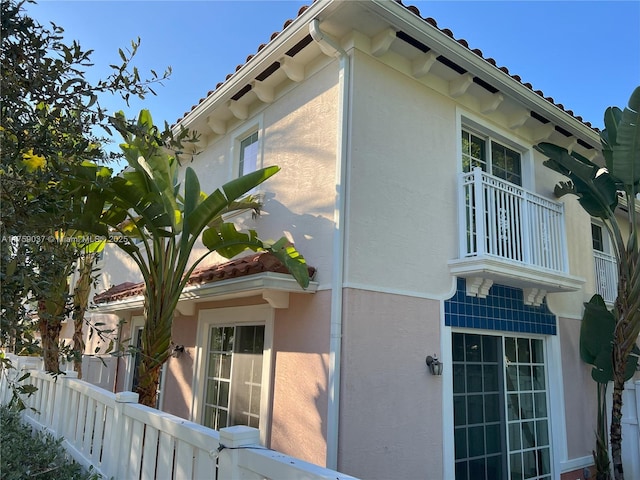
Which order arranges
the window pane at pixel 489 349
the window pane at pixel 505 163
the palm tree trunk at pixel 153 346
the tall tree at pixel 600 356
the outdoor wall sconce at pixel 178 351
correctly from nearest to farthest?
the palm tree trunk at pixel 153 346 < the window pane at pixel 489 349 < the tall tree at pixel 600 356 < the window pane at pixel 505 163 < the outdoor wall sconce at pixel 178 351

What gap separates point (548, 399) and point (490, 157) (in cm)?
462

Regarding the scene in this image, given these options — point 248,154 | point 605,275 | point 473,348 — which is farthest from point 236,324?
point 605,275

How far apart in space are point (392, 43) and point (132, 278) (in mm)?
9242

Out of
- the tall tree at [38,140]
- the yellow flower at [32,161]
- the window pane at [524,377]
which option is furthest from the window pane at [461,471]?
the yellow flower at [32,161]

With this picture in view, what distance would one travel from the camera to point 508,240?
7.48 meters

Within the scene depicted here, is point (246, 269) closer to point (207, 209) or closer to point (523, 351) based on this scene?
point (207, 209)

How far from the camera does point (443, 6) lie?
770 cm

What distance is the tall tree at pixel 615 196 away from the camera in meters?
7.04

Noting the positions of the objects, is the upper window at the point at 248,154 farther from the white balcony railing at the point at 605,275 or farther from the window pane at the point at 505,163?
the white balcony railing at the point at 605,275

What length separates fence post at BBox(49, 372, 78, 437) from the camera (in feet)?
19.4

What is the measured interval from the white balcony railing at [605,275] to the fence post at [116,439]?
32.9 feet

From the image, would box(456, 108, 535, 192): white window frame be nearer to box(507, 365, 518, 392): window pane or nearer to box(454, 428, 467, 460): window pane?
box(507, 365, 518, 392): window pane

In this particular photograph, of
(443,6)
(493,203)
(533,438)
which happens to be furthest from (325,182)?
(533,438)

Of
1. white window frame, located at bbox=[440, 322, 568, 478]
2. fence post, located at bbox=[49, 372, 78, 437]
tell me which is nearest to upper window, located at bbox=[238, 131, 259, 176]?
white window frame, located at bbox=[440, 322, 568, 478]
